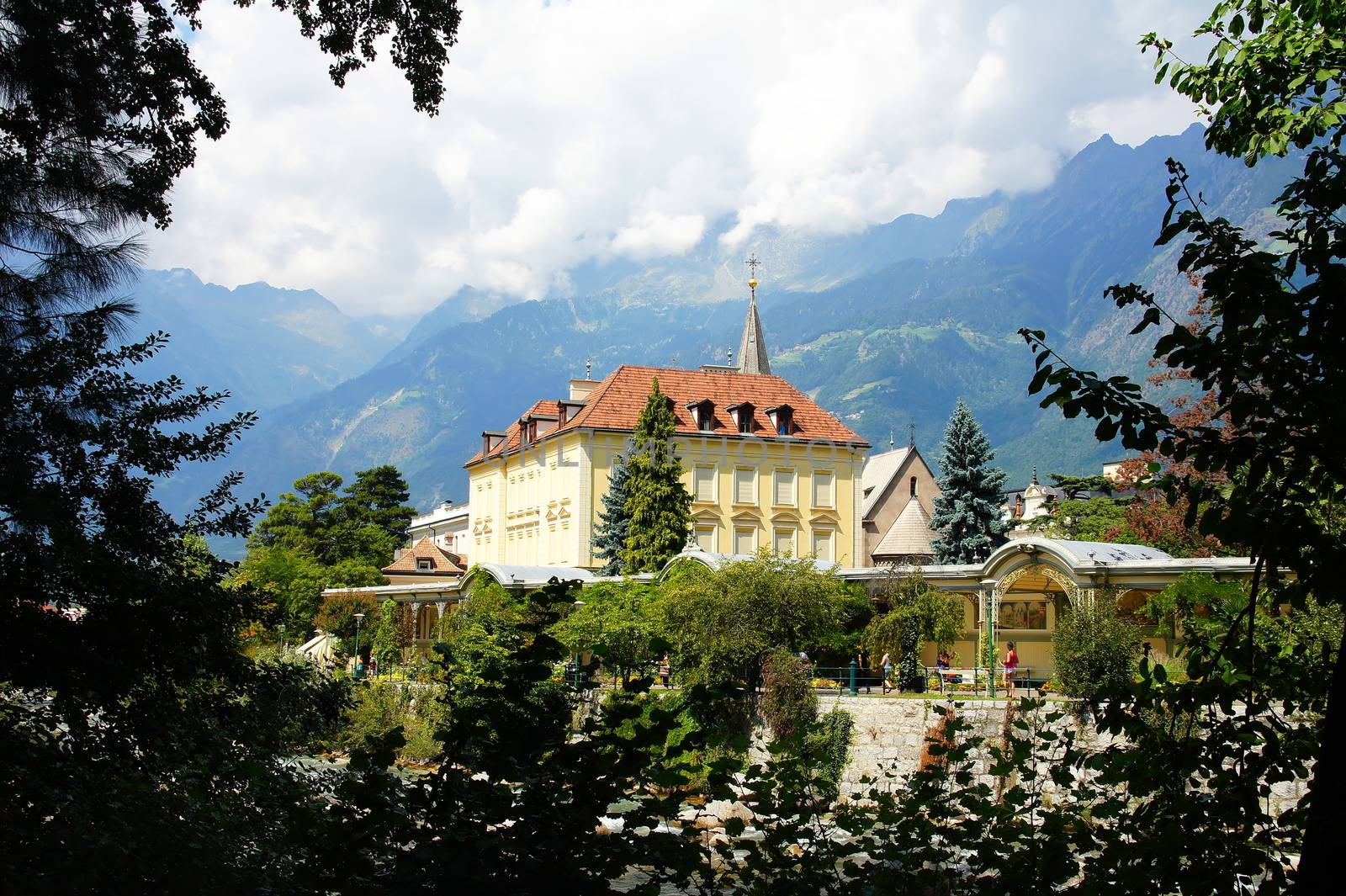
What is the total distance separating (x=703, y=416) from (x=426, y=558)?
16312 millimetres

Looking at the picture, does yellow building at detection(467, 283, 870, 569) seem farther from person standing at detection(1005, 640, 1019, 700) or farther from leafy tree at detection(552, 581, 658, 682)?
person standing at detection(1005, 640, 1019, 700)

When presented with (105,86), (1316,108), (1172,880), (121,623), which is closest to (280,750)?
(121,623)

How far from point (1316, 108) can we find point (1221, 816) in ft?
24.2

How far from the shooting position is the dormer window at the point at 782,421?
59.3 m

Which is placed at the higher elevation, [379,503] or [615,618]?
[379,503]

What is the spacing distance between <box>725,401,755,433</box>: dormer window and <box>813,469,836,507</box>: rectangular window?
3.95 meters

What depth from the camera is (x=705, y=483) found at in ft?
189

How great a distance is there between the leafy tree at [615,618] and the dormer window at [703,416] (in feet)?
62.2

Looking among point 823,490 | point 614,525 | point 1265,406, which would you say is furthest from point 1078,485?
point 1265,406

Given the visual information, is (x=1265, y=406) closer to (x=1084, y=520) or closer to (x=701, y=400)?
(x=701, y=400)

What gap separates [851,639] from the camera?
33719mm

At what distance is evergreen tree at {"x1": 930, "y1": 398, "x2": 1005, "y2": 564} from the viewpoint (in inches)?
2082

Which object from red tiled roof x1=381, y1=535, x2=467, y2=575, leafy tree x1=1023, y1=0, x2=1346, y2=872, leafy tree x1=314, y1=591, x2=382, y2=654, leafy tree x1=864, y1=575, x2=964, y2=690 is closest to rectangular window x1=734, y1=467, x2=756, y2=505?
red tiled roof x1=381, y1=535, x2=467, y2=575

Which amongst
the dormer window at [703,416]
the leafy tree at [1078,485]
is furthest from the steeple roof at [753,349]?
the dormer window at [703,416]
